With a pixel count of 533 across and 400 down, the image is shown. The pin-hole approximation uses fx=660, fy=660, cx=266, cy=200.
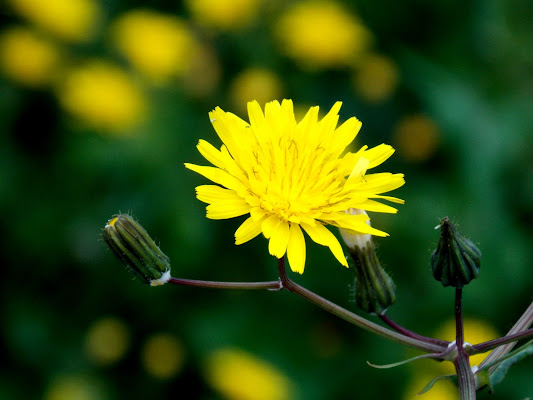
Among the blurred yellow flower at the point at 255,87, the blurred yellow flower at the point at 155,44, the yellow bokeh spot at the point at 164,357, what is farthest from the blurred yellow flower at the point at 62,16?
the yellow bokeh spot at the point at 164,357

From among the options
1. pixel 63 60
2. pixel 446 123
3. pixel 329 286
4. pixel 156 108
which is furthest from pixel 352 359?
pixel 63 60

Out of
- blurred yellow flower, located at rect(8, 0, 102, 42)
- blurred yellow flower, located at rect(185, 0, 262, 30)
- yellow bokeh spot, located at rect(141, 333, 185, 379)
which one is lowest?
yellow bokeh spot, located at rect(141, 333, 185, 379)

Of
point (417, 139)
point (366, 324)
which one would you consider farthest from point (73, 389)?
point (417, 139)

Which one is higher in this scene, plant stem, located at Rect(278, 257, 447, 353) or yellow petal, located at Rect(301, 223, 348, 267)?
yellow petal, located at Rect(301, 223, 348, 267)

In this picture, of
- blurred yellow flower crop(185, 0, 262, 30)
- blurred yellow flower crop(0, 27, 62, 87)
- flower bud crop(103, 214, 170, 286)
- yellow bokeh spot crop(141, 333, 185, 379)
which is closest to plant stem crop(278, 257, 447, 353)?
flower bud crop(103, 214, 170, 286)

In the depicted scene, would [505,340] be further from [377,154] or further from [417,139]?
[417,139]

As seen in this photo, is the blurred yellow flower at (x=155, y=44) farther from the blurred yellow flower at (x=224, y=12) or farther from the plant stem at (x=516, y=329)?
the plant stem at (x=516, y=329)

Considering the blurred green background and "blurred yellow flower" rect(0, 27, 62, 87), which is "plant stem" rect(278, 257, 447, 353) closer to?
the blurred green background
